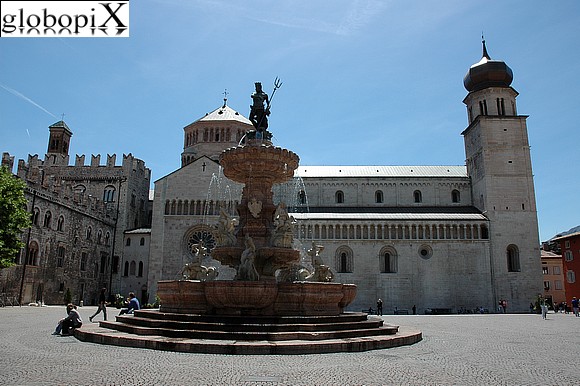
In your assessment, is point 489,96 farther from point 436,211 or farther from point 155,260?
point 155,260

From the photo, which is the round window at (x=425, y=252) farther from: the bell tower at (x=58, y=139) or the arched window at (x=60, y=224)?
the bell tower at (x=58, y=139)

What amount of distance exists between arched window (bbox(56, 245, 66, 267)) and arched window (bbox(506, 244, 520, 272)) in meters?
46.3

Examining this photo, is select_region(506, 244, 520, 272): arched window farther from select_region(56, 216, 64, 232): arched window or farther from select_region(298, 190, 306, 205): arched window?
select_region(56, 216, 64, 232): arched window

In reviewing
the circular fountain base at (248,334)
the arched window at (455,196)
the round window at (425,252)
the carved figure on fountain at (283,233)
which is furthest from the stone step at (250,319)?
the arched window at (455,196)

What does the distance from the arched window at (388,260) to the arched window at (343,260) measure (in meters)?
3.44

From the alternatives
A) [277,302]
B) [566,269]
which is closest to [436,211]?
[566,269]

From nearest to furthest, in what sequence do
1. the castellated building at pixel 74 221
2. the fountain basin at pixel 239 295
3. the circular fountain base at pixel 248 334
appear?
the circular fountain base at pixel 248 334 → the fountain basin at pixel 239 295 → the castellated building at pixel 74 221

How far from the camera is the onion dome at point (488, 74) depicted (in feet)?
169

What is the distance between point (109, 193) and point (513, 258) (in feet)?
155

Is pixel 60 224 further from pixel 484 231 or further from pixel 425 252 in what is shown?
pixel 484 231

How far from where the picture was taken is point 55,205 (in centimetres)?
4406

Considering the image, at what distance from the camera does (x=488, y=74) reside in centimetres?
5159

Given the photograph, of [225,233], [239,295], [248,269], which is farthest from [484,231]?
[239,295]

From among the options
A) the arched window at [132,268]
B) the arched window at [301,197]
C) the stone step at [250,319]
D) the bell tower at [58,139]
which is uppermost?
the bell tower at [58,139]
